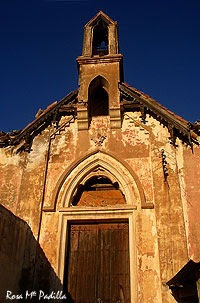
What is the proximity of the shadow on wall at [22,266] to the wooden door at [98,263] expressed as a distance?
1.66ft

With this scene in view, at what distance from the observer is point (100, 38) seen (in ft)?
47.0

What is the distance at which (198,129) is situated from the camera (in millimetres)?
10336

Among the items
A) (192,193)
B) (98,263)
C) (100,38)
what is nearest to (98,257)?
(98,263)

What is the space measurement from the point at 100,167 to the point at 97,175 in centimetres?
28

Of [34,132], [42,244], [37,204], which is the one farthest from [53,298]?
[34,132]

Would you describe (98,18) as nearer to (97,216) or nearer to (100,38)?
(100,38)

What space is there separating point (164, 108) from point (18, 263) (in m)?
6.29

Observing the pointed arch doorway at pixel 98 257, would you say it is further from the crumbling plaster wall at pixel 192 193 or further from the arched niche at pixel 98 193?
the crumbling plaster wall at pixel 192 193

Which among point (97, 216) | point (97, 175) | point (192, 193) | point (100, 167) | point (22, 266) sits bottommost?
point (22, 266)

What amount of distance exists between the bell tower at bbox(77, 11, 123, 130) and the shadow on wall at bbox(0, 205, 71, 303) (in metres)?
3.96

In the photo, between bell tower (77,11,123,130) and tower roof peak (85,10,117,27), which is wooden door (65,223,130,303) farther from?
tower roof peak (85,10,117,27)

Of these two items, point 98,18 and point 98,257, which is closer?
point 98,257

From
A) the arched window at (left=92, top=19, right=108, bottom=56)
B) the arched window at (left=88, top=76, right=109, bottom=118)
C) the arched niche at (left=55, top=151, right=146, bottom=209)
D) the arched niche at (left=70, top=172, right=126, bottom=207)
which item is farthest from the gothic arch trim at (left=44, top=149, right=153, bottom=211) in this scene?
the arched window at (left=92, top=19, right=108, bottom=56)

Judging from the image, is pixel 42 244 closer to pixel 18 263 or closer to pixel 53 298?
pixel 18 263
